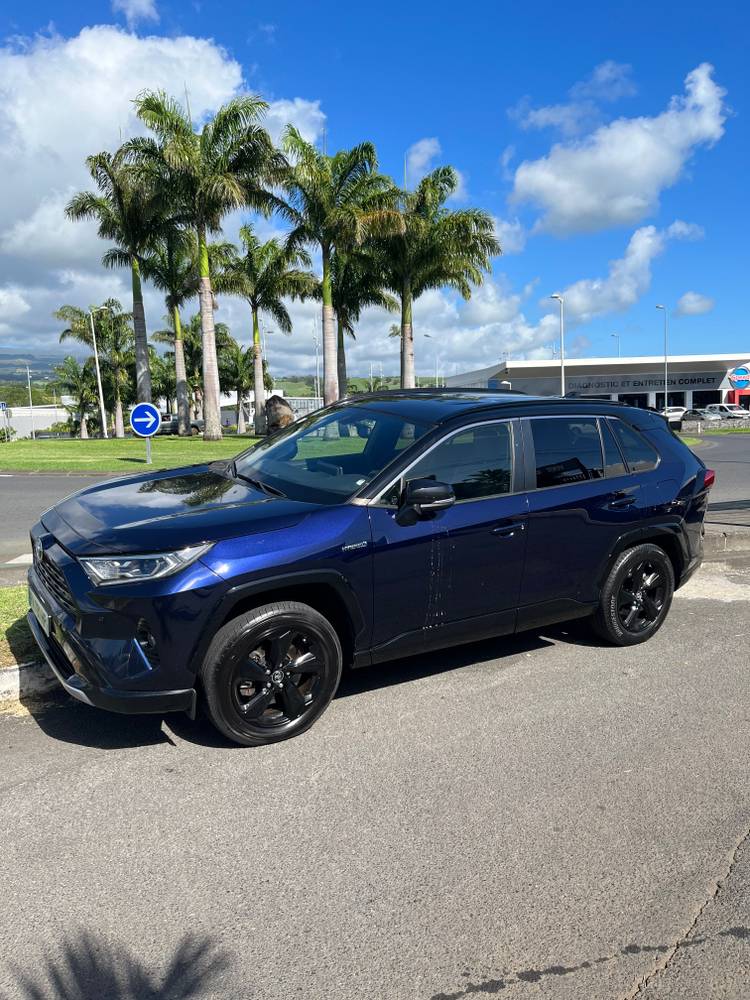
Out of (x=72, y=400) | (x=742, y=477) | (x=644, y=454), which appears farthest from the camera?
(x=72, y=400)

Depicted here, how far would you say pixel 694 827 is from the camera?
9.84ft

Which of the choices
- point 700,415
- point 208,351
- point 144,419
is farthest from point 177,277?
point 700,415

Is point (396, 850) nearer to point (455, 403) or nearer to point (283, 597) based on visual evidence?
point (283, 597)

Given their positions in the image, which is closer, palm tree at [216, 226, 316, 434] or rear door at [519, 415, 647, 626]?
rear door at [519, 415, 647, 626]

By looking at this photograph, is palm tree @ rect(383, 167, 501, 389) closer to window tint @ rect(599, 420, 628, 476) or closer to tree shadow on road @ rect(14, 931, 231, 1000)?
window tint @ rect(599, 420, 628, 476)

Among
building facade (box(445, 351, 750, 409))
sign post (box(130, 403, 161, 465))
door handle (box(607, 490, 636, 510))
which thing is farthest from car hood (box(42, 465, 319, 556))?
building facade (box(445, 351, 750, 409))

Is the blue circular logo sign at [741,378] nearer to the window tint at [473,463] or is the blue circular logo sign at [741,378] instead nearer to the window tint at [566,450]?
the window tint at [566,450]

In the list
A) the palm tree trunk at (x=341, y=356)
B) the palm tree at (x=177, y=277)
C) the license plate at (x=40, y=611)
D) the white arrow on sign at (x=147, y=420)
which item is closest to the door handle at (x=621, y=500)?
the license plate at (x=40, y=611)

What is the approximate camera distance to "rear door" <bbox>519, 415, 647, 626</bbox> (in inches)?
173

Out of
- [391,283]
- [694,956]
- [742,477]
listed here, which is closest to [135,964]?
[694,956]

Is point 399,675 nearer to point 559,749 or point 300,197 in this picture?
point 559,749

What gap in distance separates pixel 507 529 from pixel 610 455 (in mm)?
1224

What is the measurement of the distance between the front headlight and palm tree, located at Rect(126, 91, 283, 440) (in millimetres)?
26131

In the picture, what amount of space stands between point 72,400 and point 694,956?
80.1 meters
